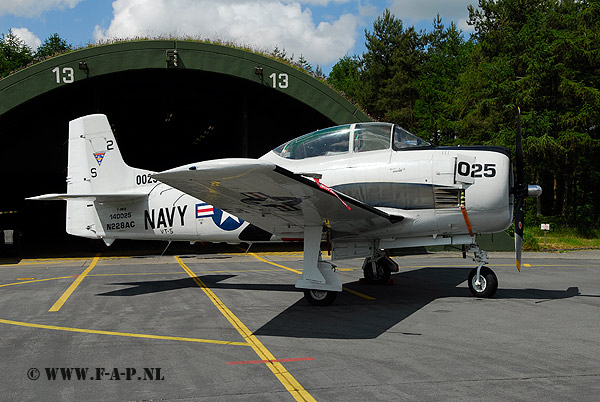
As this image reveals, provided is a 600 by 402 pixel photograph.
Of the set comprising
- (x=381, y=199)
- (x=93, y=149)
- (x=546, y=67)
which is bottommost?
(x=381, y=199)

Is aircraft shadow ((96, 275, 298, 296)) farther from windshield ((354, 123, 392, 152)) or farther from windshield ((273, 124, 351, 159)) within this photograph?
windshield ((354, 123, 392, 152))

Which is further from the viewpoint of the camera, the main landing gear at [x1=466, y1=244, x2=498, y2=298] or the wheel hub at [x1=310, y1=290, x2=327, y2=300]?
the main landing gear at [x1=466, y1=244, x2=498, y2=298]

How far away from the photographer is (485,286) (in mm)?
9109

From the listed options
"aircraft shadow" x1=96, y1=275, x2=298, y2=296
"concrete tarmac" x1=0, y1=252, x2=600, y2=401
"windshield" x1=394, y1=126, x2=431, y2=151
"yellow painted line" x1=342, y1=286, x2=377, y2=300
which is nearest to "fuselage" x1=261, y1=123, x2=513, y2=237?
"windshield" x1=394, y1=126, x2=431, y2=151

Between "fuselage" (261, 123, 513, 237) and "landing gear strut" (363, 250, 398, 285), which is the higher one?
"fuselage" (261, 123, 513, 237)

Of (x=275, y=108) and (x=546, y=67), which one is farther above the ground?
(x=546, y=67)

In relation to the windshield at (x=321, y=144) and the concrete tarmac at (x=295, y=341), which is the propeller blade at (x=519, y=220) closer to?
the concrete tarmac at (x=295, y=341)

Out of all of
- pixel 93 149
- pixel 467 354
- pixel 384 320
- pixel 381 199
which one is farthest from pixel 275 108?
pixel 467 354

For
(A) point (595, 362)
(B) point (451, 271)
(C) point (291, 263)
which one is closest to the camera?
(A) point (595, 362)

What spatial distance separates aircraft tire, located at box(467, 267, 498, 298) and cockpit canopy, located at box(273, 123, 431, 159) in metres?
2.70

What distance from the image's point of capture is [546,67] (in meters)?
32.5

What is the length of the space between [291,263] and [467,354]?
10.8m

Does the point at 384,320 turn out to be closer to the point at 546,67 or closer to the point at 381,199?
the point at 381,199

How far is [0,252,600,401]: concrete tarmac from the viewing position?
4449 millimetres
